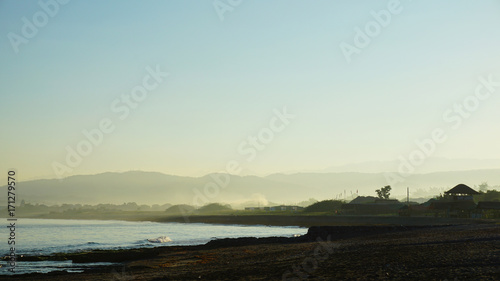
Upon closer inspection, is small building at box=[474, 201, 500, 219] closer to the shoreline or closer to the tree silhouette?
the shoreline

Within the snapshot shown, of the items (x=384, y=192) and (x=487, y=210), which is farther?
(x=384, y=192)

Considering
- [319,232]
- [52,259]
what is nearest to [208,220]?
[319,232]

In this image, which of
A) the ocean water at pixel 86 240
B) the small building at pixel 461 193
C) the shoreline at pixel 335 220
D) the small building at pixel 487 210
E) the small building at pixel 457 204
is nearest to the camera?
the ocean water at pixel 86 240

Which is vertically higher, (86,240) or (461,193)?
(461,193)

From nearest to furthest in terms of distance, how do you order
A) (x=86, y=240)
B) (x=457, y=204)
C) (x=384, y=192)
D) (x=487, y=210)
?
1. (x=86, y=240)
2. (x=487, y=210)
3. (x=457, y=204)
4. (x=384, y=192)

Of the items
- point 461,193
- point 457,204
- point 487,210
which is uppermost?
point 461,193

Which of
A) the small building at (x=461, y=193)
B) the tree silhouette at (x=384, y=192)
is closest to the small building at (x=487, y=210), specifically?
the small building at (x=461, y=193)

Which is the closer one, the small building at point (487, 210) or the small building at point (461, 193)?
the small building at point (487, 210)

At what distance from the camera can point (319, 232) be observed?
5672 cm

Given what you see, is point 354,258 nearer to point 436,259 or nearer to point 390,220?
point 436,259

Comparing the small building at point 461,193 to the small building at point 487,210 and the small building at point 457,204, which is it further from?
the small building at point 487,210

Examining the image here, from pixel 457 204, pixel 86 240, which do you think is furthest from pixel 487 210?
pixel 86 240

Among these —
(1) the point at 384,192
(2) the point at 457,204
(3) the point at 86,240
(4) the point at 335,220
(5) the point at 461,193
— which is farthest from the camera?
(1) the point at 384,192

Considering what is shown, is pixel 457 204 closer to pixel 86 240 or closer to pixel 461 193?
pixel 461 193
